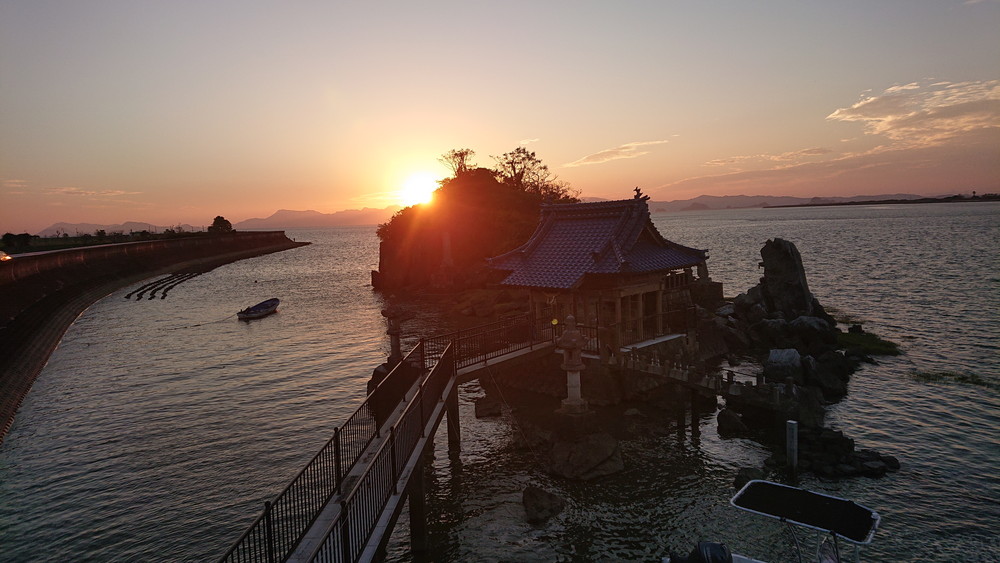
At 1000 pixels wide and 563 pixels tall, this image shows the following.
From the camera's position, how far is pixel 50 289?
60000 millimetres

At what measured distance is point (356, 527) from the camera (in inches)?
424

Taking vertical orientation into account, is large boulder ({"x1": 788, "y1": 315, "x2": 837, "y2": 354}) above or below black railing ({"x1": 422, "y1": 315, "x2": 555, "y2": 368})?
below

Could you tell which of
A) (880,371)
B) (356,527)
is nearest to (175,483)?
(356,527)

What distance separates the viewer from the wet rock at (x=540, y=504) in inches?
649

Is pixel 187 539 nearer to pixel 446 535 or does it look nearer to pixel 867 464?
pixel 446 535

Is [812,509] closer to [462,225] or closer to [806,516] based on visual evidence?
[806,516]

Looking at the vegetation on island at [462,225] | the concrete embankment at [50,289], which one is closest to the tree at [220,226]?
the concrete embankment at [50,289]

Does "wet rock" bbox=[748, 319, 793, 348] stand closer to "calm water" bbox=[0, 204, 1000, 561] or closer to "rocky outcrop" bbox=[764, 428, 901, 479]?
"calm water" bbox=[0, 204, 1000, 561]

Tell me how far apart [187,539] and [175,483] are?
4.58 m

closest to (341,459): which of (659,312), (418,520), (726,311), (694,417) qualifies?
(418,520)

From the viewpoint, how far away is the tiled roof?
24453 mm

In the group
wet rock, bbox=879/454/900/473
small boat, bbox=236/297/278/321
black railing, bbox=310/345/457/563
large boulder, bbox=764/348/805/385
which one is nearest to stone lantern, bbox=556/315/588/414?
black railing, bbox=310/345/457/563

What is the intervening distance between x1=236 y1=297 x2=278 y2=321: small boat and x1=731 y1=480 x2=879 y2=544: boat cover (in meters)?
53.2

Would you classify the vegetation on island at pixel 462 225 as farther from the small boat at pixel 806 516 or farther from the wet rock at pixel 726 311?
the small boat at pixel 806 516
